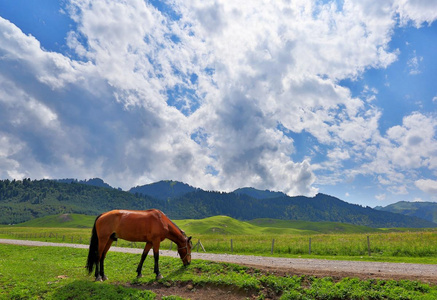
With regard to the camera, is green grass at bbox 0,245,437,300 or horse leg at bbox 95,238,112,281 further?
horse leg at bbox 95,238,112,281

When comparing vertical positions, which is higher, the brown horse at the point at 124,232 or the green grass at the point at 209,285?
the brown horse at the point at 124,232

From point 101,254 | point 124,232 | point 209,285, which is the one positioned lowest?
point 209,285

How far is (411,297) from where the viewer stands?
12109 mm

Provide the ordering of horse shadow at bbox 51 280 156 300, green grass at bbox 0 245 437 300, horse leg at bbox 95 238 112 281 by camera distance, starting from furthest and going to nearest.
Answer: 1. horse leg at bbox 95 238 112 281
2. horse shadow at bbox 51 280 156 300
3. green grass at bbox 0 245 437 300

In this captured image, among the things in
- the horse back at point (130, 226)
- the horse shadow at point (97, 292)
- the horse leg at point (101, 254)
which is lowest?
the horse shadow at point (97, 292)

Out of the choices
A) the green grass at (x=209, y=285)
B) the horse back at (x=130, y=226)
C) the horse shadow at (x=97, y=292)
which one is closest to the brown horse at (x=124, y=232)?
the horse back at (x=130, y=226)

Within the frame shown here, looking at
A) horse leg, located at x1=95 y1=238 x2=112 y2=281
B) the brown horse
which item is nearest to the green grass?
horse leg, located at x1=95 y1=238 x2=112 y2=281

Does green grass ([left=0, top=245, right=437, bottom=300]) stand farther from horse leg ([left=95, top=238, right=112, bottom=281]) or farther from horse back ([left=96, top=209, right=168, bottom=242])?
horse back ([left=96, top=209, right=168, bottom=242])

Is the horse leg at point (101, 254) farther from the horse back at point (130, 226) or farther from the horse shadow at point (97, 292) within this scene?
the horse shadow at point (97, 292)

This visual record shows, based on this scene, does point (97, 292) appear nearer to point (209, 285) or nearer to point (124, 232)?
point (124, 232)

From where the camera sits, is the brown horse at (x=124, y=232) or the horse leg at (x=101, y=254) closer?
the horse leg at (x=101, y=254)

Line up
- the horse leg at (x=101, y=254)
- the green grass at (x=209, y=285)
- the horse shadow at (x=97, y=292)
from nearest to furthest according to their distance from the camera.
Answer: the green grass at (x=209, y=285) < the horse shadow at (x=97, y=292) < the horse leg at (x=101, y=254)

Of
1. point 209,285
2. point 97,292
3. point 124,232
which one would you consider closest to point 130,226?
point 124,232

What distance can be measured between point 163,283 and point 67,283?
6057mm
